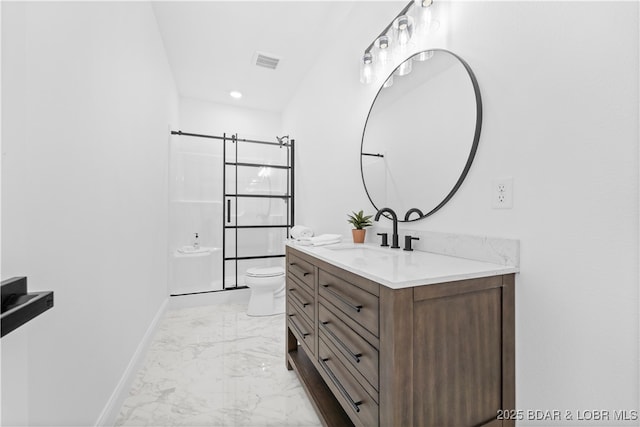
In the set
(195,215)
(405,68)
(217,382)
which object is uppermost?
(405,68)

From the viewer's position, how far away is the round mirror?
3.98 feet

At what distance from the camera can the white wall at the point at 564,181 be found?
764mm

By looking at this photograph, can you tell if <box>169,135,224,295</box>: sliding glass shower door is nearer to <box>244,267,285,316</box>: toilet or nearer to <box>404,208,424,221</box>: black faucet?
<box>244,267,285,316</box>: toilet

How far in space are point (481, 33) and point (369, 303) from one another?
1170 mm

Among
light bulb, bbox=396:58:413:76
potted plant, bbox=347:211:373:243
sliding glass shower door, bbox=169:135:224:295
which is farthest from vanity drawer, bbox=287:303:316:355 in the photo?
sliding glass shower door, bbox=169:135:224:295

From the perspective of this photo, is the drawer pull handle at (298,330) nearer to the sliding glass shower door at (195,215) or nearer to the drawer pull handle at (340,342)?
the drawer pull handle at (340,342)

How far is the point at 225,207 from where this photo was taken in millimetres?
3303

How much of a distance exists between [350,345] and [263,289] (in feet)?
6.52

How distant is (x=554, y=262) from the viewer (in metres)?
0.90

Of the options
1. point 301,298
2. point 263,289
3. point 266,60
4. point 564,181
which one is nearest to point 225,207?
point 263,289

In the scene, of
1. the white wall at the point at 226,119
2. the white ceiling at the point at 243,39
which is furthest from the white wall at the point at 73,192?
the white wall at the point at 226,119

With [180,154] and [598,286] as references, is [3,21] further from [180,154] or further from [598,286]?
[180,154]

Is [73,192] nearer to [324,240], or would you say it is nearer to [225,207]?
[324,240]

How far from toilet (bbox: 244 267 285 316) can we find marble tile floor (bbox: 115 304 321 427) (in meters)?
0.25
